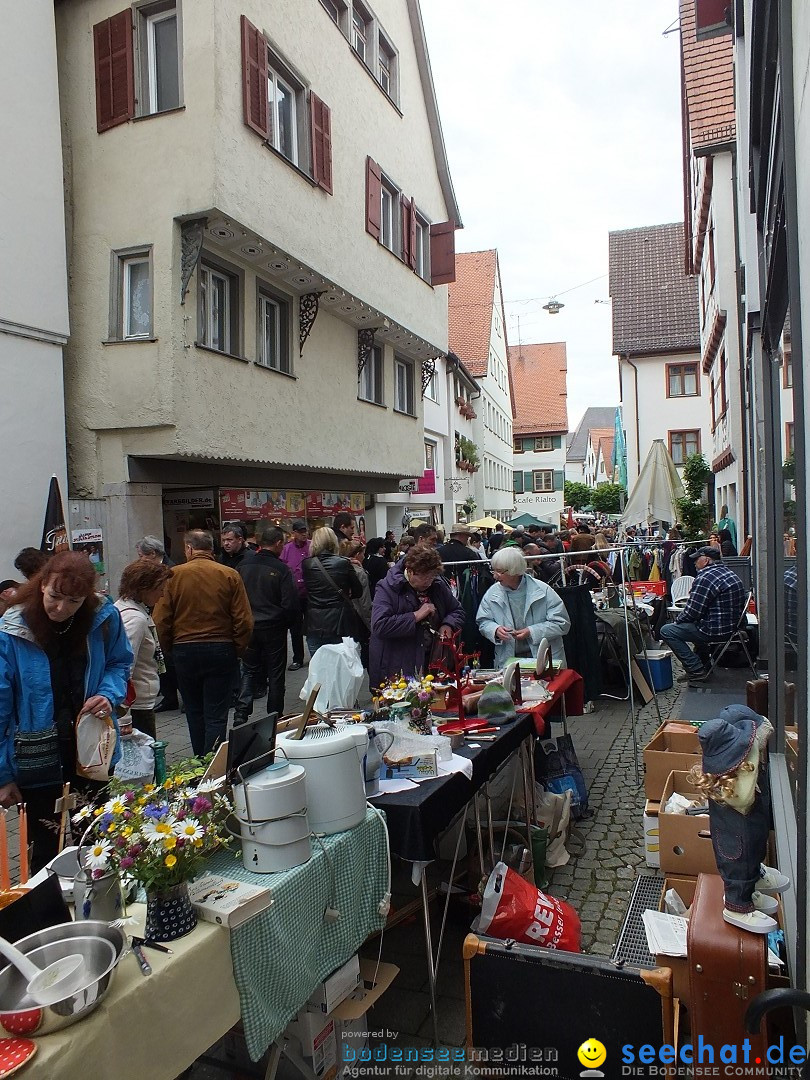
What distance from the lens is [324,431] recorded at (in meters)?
13.6

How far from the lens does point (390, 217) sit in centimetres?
1611

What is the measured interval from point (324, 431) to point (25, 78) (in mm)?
6545

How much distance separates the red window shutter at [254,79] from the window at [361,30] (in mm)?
4616

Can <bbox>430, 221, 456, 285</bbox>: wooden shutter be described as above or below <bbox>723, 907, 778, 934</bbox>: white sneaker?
above

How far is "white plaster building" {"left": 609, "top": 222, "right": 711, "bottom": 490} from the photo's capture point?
34.4 m

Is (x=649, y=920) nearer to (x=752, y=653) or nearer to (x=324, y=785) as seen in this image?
(x=324, y=785)

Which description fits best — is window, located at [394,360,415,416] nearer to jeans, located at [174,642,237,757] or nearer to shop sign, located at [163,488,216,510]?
shop sign, located at [163,488,216,510]

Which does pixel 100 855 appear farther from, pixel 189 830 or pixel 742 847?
pixel 742 847

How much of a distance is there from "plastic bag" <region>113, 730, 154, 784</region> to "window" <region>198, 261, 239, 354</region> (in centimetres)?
755

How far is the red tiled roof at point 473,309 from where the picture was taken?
36094 mm

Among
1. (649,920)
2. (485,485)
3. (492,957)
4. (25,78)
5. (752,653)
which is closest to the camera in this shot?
(492,957)

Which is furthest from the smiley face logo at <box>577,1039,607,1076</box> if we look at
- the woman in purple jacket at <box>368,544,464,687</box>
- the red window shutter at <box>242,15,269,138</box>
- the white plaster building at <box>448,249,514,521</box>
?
the white plaster building at <box>448,249,514,521</box>

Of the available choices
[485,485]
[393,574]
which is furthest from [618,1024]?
[485,485]

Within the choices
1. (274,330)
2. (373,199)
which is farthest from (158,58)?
(373,199)
